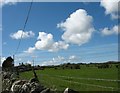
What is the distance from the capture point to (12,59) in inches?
2795

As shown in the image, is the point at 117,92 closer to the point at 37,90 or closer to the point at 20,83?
A: the point at 37,90

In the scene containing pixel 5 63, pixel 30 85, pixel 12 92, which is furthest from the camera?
pixel 5 63

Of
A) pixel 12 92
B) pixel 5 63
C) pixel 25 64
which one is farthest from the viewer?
pixel 25 64

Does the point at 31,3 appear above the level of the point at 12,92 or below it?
above

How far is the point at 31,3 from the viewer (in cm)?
1817

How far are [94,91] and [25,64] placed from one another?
A: 71.8m

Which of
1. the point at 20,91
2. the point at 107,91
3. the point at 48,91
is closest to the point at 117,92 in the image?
the point at 107,91

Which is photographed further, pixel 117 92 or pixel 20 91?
pixel 20 91

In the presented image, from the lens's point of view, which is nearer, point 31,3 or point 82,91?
point 31,3

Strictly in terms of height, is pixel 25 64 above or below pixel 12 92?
above

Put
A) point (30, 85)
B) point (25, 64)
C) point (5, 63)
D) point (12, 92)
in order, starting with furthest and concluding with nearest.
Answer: point (25, 64) < point (5, 63) < point (12, 92) < point (30, 85)

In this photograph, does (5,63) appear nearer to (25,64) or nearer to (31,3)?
(25,64)

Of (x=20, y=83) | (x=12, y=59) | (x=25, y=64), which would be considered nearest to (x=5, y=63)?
(x=12, y=59)

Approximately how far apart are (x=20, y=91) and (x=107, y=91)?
4.94m
